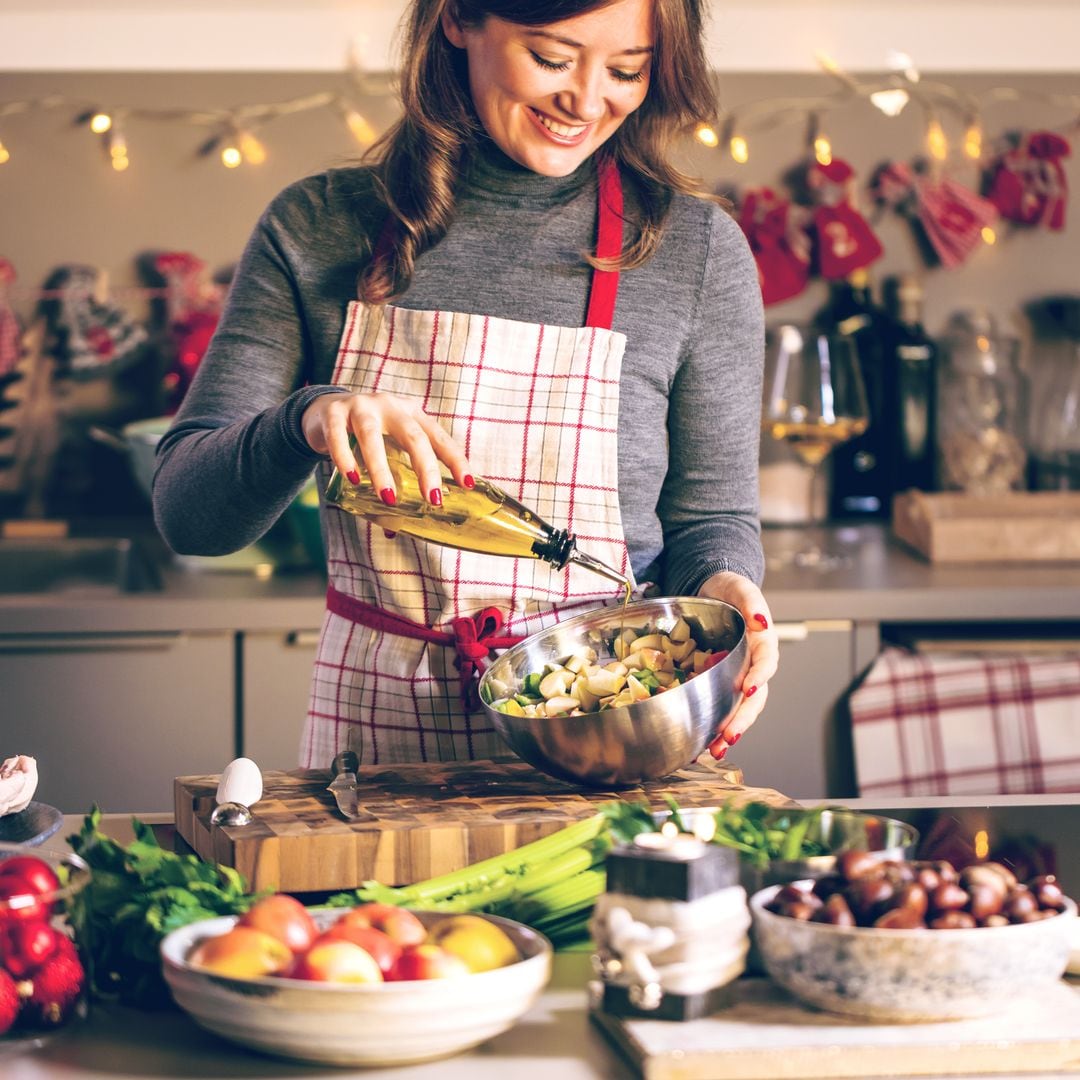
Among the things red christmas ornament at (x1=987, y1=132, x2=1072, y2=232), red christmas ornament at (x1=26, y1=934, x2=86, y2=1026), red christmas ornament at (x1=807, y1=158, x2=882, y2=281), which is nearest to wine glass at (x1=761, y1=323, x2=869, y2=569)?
red christmas ornament at (x1=807, y1=158, x2=882, y2=281)

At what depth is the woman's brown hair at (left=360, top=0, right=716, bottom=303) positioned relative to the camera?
1362 millimetres

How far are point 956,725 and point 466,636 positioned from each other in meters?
1.19

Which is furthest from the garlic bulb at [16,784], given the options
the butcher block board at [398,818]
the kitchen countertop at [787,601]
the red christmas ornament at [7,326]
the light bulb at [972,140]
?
the light bulb at [972,140]

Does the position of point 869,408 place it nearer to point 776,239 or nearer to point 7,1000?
point 776,239

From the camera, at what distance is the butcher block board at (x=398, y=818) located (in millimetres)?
966

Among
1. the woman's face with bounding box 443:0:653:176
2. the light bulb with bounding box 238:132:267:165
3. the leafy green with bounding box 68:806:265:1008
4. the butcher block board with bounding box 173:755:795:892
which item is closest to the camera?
the leafy green with bounding box 68:806:265:1008

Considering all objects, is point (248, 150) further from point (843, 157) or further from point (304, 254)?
point (304, 254)

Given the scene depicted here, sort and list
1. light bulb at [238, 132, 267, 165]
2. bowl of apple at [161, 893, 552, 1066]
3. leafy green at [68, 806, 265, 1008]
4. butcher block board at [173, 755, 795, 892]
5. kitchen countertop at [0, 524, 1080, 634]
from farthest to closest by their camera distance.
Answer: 1. light bulb at [238, 132, 267, 165]
2. kitchen countertop at [0, 524, 1080, 634]
3. butcher block board at [173, 755, 795, 892]
4. leafy green at [68, 806, 265, 1008]
5. bowl of apple at [161, 893, 552, 1066]

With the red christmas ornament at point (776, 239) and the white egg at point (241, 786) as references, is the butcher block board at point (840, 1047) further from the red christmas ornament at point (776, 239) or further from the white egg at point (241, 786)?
the red christmas ornament at point (776, 239)

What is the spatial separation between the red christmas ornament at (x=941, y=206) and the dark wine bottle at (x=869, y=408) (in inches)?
6.0

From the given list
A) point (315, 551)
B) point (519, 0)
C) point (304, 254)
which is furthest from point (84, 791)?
point (519, 0)

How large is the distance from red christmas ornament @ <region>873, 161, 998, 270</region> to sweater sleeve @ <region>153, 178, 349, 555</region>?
5.59 ft

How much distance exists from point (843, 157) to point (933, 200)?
186 mm

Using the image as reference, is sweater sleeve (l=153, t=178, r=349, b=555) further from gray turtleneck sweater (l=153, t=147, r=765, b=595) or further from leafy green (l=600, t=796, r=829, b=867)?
leafy green (l=600, t=796, r=829, b=867)
